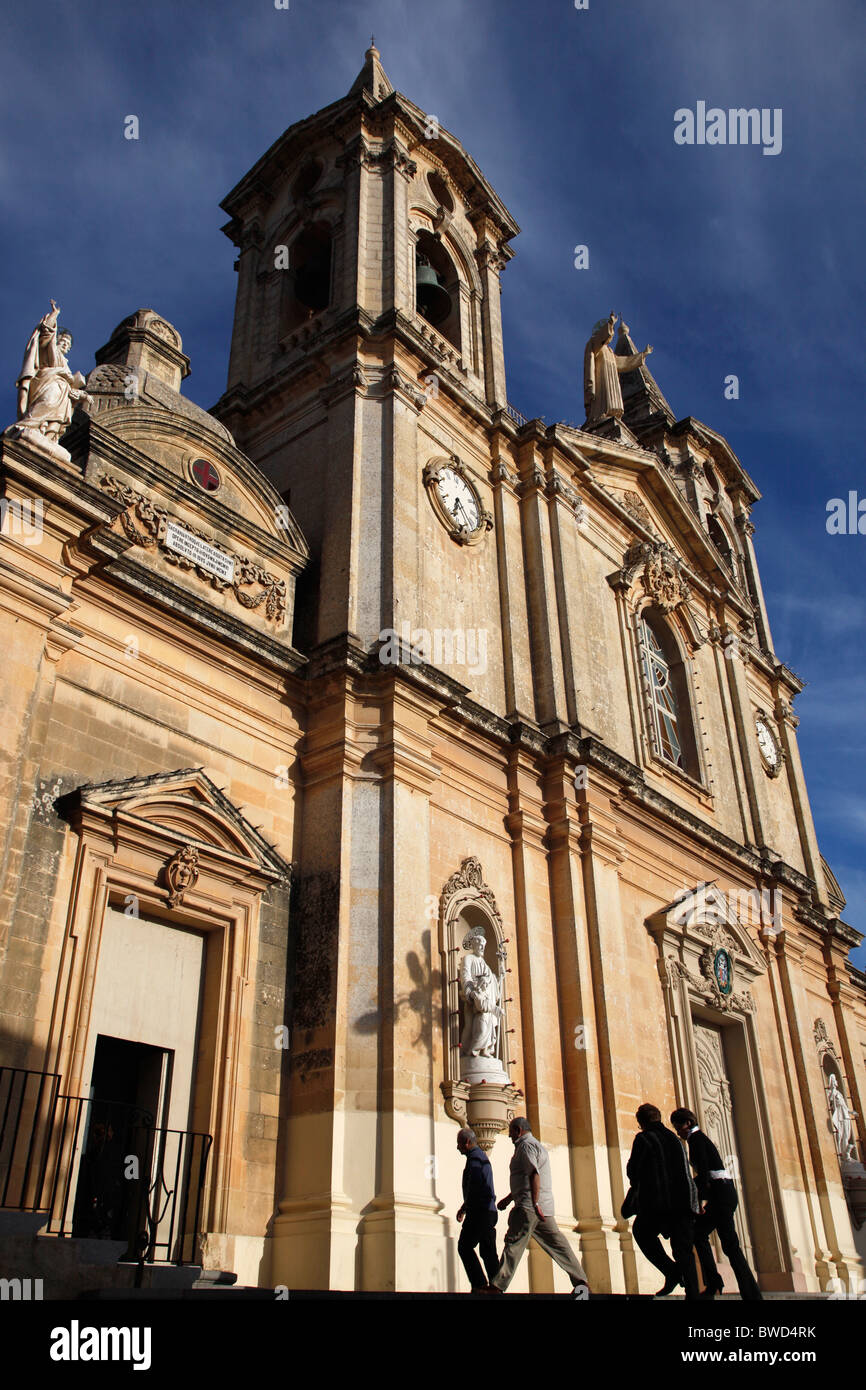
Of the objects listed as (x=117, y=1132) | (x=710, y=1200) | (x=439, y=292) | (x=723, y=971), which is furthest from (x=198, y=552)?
(x=723, y=971)

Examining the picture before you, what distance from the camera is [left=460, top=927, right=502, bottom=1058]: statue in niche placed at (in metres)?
12.3

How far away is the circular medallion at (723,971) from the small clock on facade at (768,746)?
653 centimetres

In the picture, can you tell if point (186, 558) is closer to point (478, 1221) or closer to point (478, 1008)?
point (478, 1008)

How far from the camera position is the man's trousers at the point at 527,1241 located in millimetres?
8969

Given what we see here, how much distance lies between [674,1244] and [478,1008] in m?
4.30

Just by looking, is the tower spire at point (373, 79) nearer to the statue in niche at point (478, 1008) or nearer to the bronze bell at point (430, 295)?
the bronze bell at point (430, 295)

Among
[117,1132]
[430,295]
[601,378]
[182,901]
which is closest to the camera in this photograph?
[117,1132]

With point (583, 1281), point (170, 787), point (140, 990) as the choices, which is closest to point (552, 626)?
point (170, 787)

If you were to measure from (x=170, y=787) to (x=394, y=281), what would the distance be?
9.85 meters

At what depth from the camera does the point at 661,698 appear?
20625 millimetres

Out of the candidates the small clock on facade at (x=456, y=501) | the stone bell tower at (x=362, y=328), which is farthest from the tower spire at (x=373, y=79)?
the small clock on facade at (x=456, y=501)

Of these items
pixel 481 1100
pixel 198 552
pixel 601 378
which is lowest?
pixel 481 1100

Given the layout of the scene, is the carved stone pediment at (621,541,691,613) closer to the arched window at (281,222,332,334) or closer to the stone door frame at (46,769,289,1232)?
the arched window at (281,222,332,334)
